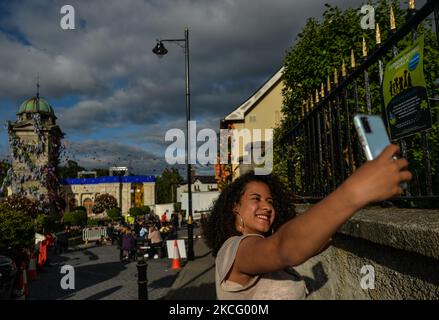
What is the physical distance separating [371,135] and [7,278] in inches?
371

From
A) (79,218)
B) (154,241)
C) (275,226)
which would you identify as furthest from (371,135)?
(79,218)

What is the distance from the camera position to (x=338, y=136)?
3562 mm

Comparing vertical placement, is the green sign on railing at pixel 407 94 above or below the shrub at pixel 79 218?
above

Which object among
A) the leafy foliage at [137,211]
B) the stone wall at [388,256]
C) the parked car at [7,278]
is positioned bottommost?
the leafy foliage at [137,211]

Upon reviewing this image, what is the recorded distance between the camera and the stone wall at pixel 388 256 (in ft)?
6.22

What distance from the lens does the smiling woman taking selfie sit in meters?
1.11

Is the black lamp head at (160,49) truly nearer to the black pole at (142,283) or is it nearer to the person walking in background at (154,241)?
the person walking in background at (154,241)

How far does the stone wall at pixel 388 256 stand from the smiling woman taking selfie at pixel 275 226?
1.67 feet

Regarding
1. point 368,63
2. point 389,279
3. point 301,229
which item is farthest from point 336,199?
point 368,63

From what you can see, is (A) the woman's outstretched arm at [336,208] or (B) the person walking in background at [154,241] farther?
(B) the person walking in background at [154,241]

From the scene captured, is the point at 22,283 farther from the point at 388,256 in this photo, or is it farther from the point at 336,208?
the point at 336,208

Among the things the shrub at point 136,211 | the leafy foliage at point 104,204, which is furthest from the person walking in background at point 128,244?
the leafy foliage at point 104,204
